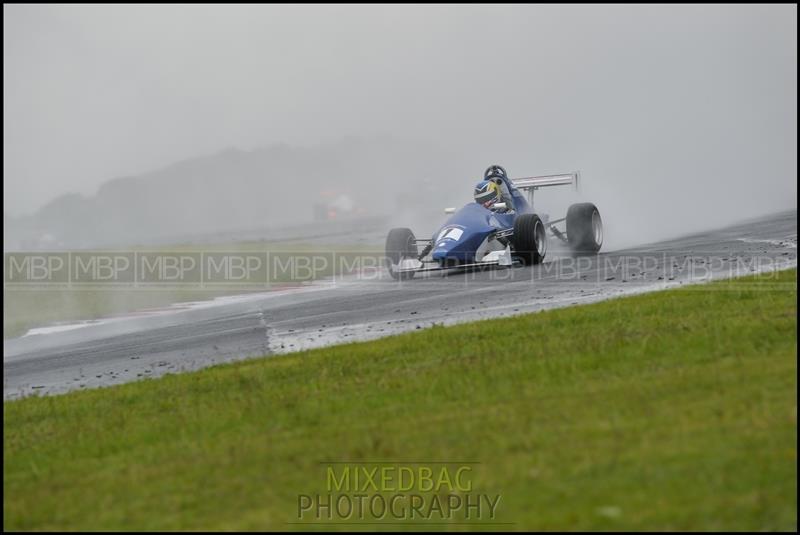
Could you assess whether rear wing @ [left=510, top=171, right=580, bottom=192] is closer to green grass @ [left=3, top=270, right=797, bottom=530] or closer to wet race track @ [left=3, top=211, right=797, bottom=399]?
wet race track @ [left=3, top=211, right=797, bottom=399]

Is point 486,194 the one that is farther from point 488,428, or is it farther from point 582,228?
point 488,428

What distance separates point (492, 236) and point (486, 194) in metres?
1.30

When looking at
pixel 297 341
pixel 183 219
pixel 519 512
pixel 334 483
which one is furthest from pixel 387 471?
pixel 183 219

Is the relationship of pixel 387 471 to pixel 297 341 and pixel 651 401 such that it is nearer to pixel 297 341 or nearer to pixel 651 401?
pixel 651 401

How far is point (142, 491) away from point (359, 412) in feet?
7.09

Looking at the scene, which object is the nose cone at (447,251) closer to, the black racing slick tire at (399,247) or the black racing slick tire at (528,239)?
the black racing slick tire at (528,239)

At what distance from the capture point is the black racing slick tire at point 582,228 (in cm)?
2258

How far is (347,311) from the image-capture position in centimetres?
1797

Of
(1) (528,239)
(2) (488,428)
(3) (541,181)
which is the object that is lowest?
(2) (488,428)

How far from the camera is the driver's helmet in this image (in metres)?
22.1

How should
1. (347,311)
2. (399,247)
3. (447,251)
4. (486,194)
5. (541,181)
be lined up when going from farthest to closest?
1. (541,181)
2. (399,247)
3. (486,194)
4. (447,251)
5. (347,311)

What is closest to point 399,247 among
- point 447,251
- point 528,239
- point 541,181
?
point 447,251

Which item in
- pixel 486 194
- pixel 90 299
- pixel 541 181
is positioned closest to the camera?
pixel 486 194

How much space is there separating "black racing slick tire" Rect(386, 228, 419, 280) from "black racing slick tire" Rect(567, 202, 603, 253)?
11.3 feet
